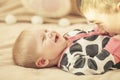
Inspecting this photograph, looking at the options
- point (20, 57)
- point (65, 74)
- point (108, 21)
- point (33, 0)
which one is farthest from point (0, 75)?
point (33, 0)

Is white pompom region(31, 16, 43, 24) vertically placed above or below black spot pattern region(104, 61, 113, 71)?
above

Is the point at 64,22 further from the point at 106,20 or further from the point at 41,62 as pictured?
the point at 106,20

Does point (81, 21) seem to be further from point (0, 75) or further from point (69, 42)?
point (0, 75)

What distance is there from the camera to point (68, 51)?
132cm

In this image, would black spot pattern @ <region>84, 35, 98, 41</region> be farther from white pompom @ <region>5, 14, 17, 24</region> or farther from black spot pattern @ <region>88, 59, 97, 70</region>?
white pompom @ <region>5, 14, 17, 24</region>

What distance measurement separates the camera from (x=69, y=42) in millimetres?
1405

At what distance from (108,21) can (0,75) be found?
0.45m

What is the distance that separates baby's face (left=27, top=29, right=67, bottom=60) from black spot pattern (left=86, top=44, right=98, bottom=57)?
13 cm

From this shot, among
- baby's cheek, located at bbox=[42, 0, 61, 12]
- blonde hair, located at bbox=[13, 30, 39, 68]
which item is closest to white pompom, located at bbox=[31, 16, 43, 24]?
baby's cheek, located at bbox=[42, 0, 61, 12]

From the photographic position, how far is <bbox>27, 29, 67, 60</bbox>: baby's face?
133cm

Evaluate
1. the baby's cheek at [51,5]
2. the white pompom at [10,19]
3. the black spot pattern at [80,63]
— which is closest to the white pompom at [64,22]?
the baby's cheek at [51,5]

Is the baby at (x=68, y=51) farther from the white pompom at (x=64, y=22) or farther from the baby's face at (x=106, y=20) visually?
the white pompom at (x=64, y=22)

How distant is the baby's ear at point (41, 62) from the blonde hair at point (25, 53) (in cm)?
1

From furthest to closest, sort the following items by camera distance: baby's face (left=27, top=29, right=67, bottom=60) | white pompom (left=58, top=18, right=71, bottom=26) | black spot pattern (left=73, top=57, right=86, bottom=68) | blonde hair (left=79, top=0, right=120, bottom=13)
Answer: white pompom (left=58, top=18, right=71, bottom=26)
baby's face (left=27, top=29, right=67, bottom=60)
black spot pattern (left=73, top=57, right=86, bottom=68)
blonde hair (left=79, top=0, right=120, bottom=13)
